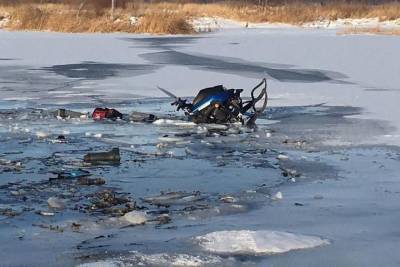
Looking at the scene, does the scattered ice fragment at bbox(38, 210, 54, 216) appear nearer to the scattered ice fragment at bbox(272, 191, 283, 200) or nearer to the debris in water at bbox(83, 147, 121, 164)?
the scattered ice fragment at bbox(272, 191, 283, 200)

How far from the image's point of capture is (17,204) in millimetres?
4418

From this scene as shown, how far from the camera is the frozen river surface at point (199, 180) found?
361 centimetres

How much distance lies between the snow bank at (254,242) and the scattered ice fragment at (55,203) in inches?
39.2

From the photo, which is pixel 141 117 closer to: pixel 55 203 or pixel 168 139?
pixel 168 139

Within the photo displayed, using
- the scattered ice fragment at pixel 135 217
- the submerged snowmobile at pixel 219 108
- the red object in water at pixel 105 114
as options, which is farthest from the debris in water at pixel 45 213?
the red object in water at pixel 105 114

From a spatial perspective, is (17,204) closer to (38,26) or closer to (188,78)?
(188,78)

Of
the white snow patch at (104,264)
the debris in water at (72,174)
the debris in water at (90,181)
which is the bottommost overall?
the debris in water at (72,174)

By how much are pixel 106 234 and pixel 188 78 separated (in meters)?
8.55

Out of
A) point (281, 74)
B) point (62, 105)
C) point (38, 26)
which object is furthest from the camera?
point (38, 26)

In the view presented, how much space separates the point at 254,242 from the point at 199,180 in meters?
1.59

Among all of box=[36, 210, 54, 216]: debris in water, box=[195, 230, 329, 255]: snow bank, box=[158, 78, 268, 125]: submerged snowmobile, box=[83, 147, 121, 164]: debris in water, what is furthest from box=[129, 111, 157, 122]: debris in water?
box=[195, 230, 329, 255]: snow bank

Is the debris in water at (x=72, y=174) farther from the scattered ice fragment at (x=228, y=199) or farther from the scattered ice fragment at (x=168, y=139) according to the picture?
the scattered ice fragment at (x=168, y=139)

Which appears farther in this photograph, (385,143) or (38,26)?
(38,26)

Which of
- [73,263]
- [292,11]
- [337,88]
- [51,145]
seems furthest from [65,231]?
[292,11]
